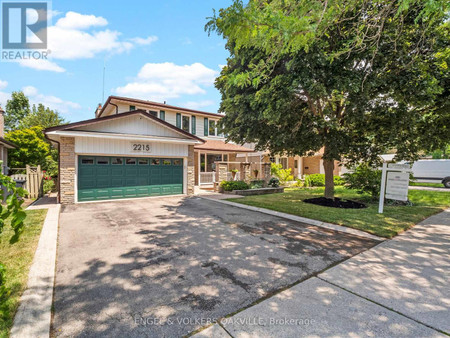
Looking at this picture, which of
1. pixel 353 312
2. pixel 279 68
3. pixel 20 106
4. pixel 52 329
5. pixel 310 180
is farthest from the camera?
pixel 20 106

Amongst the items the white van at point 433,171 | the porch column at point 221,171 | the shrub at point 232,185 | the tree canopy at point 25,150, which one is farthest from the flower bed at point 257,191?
the tree canopy at point 25,150

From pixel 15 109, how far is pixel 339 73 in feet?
154

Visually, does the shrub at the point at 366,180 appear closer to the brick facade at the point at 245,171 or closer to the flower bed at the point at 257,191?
the flower bed at the point at 257,191

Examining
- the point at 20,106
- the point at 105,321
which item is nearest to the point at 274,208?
the point at 105,321

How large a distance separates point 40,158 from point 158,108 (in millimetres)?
12742

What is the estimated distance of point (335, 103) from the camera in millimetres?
10516

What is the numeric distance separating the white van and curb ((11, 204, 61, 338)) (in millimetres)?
26698

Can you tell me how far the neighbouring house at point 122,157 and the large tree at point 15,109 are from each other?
32278 millimetres

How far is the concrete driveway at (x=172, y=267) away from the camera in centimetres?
265

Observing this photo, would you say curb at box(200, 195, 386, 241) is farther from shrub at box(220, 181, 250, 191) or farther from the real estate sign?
shrub at box(220, 181, 250, 191)

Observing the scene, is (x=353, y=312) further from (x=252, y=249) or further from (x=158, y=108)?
(x=158, y=108)

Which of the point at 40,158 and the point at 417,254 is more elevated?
the point at 40,158

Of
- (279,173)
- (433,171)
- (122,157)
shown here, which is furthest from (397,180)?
(433,171)

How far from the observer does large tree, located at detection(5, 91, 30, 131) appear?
34125 millimetres
